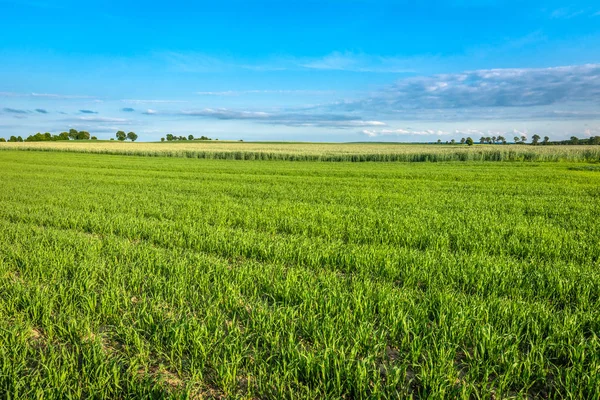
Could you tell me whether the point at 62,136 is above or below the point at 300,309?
above

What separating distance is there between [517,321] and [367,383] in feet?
7.08

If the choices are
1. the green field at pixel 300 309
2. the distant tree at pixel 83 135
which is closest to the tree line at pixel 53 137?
the distant tree at pixel 83 135

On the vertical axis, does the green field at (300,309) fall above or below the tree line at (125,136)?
below

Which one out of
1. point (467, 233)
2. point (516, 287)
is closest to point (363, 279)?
point (516, 287)

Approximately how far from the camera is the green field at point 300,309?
3324 millimetres

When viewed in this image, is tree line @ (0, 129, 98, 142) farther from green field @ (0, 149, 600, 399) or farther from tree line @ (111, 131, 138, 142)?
green field @ (0, 149, 600, 399)

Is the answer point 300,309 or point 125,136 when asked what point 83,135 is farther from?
point 300,309

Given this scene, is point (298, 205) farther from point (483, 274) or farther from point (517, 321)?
point (517, 321)

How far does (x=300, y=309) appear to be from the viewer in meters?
4.52

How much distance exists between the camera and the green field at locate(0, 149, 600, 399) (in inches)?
131

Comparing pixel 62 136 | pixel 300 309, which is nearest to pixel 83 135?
pixel 62 136

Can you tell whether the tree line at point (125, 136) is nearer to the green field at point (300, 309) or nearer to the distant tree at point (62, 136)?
the distant tree at point (62, 136)

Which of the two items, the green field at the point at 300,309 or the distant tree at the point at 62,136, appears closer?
the green field at the point at 300,309

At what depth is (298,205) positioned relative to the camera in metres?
12.8
